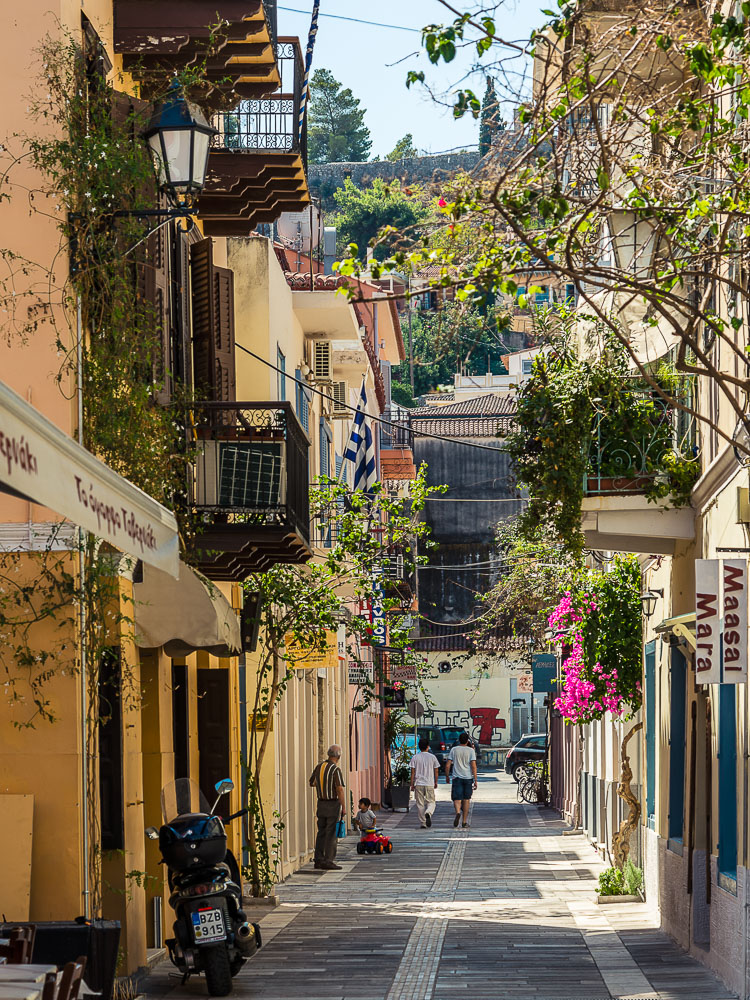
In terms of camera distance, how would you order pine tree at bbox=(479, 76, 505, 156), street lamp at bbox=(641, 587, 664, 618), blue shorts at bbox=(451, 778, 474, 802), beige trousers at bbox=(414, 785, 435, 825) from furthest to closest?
blue shorts at bbox=(451, 778, 474, 802), beige trousers at bbox=(414, 785, 435, 825), street lamp at bbox=(641, 587, 664, 618), pine tree at bbox=(479, 76, 505, 156)

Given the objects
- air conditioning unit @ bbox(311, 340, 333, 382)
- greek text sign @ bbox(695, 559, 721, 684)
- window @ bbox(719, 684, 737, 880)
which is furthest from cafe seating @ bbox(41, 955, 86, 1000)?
air conditioning unit @ bbox(311, 340, 333, 382)

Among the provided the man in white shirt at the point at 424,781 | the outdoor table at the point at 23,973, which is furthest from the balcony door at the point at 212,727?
the man in white shirt at the point at 424,781

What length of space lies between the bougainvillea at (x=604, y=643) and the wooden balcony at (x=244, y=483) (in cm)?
494

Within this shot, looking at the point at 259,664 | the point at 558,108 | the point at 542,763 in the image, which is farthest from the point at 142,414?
the point at 542,763

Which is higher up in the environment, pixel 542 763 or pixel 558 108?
pixel 558 108

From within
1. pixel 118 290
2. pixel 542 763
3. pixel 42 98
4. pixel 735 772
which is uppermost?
pixel 42 98

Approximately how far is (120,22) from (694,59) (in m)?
6.42

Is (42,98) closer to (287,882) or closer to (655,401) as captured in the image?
(655,401)

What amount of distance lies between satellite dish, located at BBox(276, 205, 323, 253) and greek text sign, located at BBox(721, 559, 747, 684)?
14611 mm

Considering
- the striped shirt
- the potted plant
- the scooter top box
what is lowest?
the potted plant

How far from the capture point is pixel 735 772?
39.2ft

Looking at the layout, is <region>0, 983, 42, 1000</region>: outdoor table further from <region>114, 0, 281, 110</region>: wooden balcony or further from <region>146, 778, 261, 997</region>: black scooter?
<region>114, 0, 281, 110</region>: wooden balcony

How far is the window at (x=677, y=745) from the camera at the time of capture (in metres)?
15.3

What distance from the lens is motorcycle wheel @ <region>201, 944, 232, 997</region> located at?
1179cm
